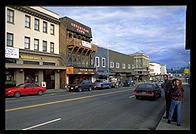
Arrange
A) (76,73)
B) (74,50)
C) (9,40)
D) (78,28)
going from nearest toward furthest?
(9,40) < (76,73) < (74,50) < (78,28)

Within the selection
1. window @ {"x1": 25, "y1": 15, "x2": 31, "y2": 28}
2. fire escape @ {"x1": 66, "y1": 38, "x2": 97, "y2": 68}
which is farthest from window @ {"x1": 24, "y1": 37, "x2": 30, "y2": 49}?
fire escape @ {"x1": 66, "y1": 38, "x2": 97, "y2": 68}

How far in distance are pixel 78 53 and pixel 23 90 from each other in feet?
56.6

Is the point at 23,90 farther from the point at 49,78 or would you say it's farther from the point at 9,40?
the point at 49,78

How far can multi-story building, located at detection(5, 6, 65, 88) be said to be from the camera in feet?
71.7

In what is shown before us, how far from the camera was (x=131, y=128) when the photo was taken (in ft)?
20.9

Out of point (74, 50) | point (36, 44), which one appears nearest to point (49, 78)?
point (36, 44)

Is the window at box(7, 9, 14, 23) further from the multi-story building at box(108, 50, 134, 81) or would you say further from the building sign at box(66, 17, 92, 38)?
the multi-story building at box(108, 50, 134, 81)

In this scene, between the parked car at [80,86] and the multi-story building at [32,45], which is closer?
the multi-story building at [32,45]

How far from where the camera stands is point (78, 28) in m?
34.0

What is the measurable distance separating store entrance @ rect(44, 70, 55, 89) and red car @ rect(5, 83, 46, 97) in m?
7.70

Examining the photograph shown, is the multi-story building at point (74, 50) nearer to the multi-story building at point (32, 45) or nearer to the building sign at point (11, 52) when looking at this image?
the multi-story building at point (32, 45)

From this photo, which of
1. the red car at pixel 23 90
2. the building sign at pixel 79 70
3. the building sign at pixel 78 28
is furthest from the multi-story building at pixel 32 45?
the red car at pixel 23 90

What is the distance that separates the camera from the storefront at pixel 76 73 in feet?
96.5

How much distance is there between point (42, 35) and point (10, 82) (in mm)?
10060
